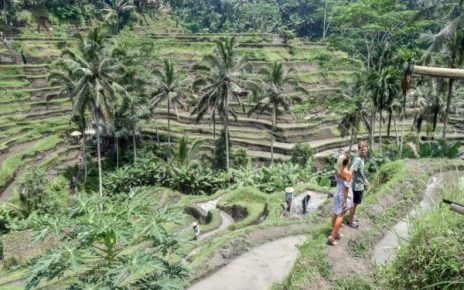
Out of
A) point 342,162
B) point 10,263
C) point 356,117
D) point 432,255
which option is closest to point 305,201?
point 342,162

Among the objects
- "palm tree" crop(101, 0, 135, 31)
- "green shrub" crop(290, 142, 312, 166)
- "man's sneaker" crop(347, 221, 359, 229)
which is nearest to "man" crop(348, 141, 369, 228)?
"man's sneaker" crop(347, 221, 359, 229)

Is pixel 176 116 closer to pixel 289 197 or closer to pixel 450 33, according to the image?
pixel 289 197

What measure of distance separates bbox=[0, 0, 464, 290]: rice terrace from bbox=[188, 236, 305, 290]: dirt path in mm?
53

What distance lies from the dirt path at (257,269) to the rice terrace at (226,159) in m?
0.05

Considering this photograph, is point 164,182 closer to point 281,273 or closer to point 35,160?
point 35,160

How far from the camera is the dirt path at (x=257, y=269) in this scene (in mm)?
10906

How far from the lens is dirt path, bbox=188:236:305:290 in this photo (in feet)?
A: 35.8

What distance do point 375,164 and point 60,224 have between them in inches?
828

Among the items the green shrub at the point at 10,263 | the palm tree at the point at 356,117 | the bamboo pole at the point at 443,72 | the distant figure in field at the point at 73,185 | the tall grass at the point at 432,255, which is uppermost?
the bamboo pole at the point at 443,72

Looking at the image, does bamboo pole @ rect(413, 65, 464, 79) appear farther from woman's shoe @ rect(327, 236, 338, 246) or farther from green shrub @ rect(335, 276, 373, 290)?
woman's shoe @ rect(327, 236, 338, 246)

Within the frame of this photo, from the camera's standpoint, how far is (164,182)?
32000 mm

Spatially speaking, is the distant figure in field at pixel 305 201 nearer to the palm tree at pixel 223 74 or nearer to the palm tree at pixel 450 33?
the palm tree at pixel 450 33

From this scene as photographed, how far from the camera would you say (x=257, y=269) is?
11594 mm

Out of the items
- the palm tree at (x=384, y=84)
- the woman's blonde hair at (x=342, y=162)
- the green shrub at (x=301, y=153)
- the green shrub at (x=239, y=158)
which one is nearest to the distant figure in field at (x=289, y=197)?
the woman's blonde hair at (x=342, y=162)
